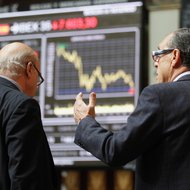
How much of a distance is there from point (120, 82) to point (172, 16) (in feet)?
1.69

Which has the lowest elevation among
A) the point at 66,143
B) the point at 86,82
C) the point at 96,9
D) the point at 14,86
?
the point at 66,143

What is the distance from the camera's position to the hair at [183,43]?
1.97 metres

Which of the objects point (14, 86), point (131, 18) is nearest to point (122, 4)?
point (131, 18)

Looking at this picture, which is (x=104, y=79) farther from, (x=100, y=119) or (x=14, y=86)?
(x=14, y=86)

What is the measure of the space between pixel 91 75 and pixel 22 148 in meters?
1.71

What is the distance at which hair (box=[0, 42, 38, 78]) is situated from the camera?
231 centimetres

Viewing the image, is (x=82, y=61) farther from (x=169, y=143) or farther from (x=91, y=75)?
(x=169, y=143)

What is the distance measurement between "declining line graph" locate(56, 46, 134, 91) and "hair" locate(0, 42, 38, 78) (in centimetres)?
133

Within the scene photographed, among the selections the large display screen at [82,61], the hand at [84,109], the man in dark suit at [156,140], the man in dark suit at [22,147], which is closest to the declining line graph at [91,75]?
the large display screen at [82,61]

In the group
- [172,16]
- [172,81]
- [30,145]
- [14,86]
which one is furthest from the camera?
[172,16]

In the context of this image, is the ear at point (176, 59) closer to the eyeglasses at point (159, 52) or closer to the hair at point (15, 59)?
the eyeglasses at point (159, 52)

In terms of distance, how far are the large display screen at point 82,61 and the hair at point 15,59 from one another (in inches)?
52.3

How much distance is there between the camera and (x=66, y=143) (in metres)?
3.71

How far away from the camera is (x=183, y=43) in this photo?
199 centimetres
